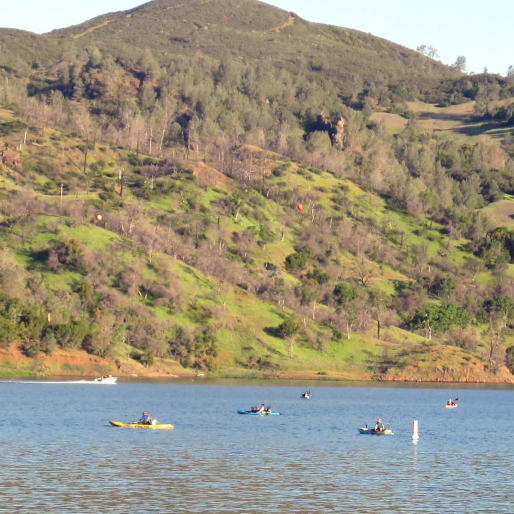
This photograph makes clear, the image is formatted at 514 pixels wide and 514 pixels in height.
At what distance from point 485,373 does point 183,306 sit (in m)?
58.8

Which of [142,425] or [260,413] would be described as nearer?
[142,425]

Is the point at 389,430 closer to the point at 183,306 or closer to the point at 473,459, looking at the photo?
the point at 473,459

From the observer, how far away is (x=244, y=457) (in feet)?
244

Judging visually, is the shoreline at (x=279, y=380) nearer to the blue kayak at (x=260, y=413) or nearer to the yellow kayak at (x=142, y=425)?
the blue kayak at (x=260, y=413)

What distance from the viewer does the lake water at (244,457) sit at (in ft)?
182

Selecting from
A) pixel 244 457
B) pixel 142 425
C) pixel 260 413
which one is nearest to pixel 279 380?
pixel 260 413

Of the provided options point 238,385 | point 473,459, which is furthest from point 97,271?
point 473,459

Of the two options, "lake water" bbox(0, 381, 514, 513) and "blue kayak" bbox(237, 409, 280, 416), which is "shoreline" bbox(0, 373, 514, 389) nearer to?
"lake water" bbox(0, 381, 514, 513)

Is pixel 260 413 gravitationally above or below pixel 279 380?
above

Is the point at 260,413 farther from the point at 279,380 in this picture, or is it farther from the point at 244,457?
the point at 279,380

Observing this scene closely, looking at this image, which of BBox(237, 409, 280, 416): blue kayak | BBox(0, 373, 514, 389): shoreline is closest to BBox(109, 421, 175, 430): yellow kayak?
BBox(237, 409, 280, 416): blue kayak

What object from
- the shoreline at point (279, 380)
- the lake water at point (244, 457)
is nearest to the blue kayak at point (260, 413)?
the lake water at point (244, 457)

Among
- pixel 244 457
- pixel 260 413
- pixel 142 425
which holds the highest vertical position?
pixel 244 457

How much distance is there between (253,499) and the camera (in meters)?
55.8
